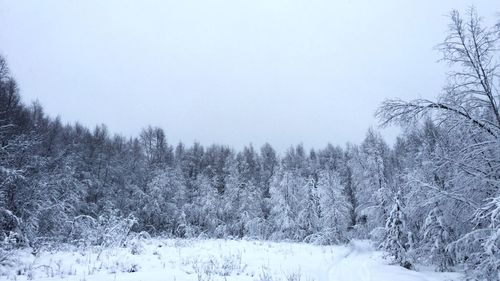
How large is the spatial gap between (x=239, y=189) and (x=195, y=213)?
636 centimetres

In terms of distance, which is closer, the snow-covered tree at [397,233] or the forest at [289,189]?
the forest at [289,189]

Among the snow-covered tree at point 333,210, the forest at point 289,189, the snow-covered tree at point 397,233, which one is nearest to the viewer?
the forest at point 289,189

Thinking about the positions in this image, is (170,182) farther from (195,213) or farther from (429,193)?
(429,193)

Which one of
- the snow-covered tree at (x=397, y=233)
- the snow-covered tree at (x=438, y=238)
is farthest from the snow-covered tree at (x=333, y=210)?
the snow-covered tree at (x=438, y=238)

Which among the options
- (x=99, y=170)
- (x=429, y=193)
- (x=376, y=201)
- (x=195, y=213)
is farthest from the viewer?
Result: (x=195, y=213)

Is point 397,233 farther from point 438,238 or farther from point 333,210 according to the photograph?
point 333,210

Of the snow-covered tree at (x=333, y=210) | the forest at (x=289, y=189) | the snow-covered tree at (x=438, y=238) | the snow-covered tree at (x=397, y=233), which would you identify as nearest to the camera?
the forest at (x=289, y=189)

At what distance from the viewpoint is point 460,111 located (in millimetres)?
9359

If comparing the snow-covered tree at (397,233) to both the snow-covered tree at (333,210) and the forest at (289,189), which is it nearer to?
the forest at (289,189)

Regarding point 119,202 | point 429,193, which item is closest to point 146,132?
point 119,202

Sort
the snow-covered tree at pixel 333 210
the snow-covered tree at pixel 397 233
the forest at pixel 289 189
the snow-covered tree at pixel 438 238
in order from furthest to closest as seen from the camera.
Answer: the snow-covered tree at pixel 333 210, the snow-covered tree at pixel 397 233, the snow-covered tree at pixel 438 238, the forest at pixel 289 189

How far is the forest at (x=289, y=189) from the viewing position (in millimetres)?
9406

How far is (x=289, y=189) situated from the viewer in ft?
134

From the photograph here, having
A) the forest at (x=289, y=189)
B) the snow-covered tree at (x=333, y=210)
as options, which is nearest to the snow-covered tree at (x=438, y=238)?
the forest at (x=289, y=189)
